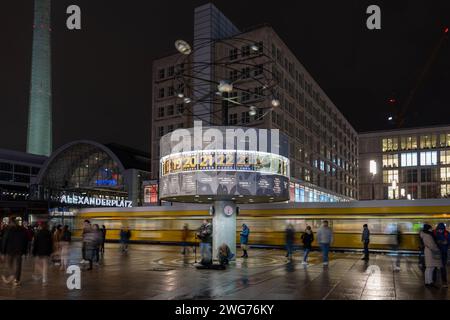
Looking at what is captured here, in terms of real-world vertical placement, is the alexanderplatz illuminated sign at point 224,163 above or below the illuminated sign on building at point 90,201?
above

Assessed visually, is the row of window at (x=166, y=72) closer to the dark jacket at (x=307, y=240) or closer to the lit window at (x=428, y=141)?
the dark jacket at (x=307, y=240)

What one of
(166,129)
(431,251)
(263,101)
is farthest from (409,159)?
(431,251)

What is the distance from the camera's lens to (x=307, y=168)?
3265 inches

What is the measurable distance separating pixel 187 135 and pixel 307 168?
61.5 m

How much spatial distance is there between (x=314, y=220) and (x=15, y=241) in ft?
73.9

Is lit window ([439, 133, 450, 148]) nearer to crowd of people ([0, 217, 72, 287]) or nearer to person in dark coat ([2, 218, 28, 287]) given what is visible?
crowd of people ([0, 217, 72, 287])

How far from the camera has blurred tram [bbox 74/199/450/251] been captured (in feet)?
100

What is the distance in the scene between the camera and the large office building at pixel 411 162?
376 feet

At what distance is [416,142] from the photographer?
118562 millimetres

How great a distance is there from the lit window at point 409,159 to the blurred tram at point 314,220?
9060 centimetres

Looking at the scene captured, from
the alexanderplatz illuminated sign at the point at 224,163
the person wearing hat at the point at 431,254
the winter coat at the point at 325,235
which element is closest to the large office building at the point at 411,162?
the alexanderplatz illuminated sign at the point at 224,163

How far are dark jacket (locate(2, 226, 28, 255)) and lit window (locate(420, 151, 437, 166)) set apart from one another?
11318 centimetres

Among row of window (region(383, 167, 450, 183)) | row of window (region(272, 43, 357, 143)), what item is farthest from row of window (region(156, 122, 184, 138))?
row of window (region(383, 167, 450, 183))
